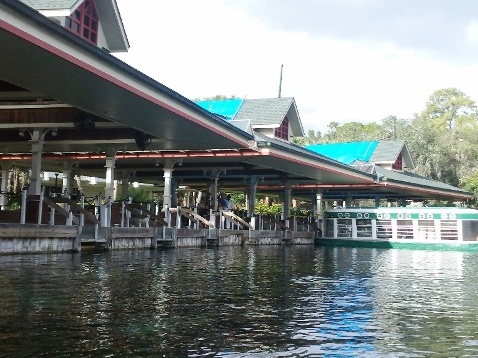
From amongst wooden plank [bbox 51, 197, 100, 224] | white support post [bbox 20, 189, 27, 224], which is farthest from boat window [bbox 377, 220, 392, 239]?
white support post [bbox 20, 189, 27, 224]

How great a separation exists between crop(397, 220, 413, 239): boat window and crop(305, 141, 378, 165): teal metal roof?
9.22 metres

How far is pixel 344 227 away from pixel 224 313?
3018cm

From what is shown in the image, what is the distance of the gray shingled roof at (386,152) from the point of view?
4584 cm

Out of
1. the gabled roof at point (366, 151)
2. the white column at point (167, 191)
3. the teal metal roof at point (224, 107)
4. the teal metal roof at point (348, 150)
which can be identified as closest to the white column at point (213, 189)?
the white column at point (167, 191)

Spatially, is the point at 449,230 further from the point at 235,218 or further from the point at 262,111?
the point at 235,218

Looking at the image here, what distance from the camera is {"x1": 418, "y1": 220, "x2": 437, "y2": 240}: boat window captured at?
34250mm

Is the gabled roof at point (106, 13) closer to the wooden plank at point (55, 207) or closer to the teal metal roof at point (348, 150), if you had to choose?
the wooden plank at point (55, 207)

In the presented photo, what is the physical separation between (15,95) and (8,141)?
7305mm

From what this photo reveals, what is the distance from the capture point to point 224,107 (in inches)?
1463

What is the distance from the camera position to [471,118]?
8750 centimetres

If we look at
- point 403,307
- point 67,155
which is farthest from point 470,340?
point 67,155

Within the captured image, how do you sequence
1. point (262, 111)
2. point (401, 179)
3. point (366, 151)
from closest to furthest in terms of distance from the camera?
point (262, 111) < point (401, 179) < point (366, 151)

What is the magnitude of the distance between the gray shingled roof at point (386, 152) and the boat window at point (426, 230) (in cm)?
1136

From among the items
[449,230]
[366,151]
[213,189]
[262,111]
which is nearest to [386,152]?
[366,151]
